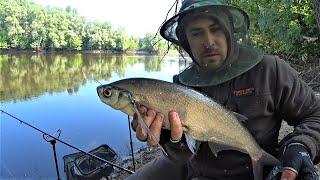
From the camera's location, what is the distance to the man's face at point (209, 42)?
3051 mm

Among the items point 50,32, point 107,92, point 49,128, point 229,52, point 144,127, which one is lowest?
point 49,128

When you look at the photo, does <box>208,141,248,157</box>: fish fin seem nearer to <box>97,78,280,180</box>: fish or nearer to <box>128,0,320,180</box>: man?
<box>97,78,280,180</box>: fish

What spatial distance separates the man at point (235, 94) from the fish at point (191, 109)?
65 mm

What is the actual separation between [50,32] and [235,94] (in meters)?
107

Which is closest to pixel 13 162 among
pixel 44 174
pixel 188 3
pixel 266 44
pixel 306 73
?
pixel 44 174

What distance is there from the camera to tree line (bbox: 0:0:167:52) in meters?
100

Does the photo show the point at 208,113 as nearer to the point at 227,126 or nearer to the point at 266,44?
the point at 227,126

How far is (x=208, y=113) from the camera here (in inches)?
103

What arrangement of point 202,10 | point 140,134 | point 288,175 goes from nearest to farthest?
point 288,175 < point 140,134 < point 202,10

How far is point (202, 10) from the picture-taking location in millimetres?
3023

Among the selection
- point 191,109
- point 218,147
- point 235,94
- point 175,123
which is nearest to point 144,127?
point 175,123

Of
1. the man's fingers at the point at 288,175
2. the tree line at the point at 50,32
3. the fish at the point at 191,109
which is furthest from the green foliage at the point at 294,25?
the tree line at the point at 50,32

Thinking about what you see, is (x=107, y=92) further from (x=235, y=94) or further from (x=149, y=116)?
(x=235, y=94)

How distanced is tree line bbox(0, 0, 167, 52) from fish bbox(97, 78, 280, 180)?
284ft
